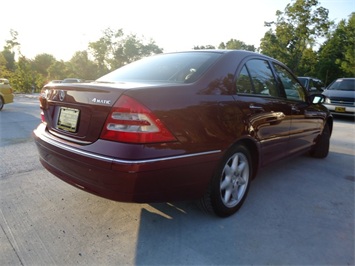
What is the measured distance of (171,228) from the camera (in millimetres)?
2301

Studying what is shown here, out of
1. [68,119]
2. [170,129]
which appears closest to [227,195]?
[170,129]

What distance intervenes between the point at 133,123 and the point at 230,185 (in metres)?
1.19

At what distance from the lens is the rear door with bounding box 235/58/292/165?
2.54 metres

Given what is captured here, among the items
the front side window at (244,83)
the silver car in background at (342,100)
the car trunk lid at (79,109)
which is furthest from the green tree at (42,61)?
the front side window at (244,83)

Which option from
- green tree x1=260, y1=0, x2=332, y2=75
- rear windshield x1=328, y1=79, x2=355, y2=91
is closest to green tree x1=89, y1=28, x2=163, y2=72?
green tree x1=260, y1=0, x2=332, y2=75

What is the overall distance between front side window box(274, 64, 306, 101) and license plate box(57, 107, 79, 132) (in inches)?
94.2

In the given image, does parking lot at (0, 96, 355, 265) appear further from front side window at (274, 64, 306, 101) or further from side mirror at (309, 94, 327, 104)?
side mirror at (309, 94, 327, 104)

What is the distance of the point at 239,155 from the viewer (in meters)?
2.55

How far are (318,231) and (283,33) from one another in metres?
24.6

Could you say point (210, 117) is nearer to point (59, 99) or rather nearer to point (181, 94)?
point (181, 94)


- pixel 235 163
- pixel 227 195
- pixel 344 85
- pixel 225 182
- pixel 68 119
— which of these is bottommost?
pixel 227 195

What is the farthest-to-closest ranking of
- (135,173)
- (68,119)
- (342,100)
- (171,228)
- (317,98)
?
(342,100)
(317,98)
(171,228)
(68,119)
(135,173)

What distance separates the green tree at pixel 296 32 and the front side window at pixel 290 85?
21.9 meters

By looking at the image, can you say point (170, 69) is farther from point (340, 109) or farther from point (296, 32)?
point (296, 32)
